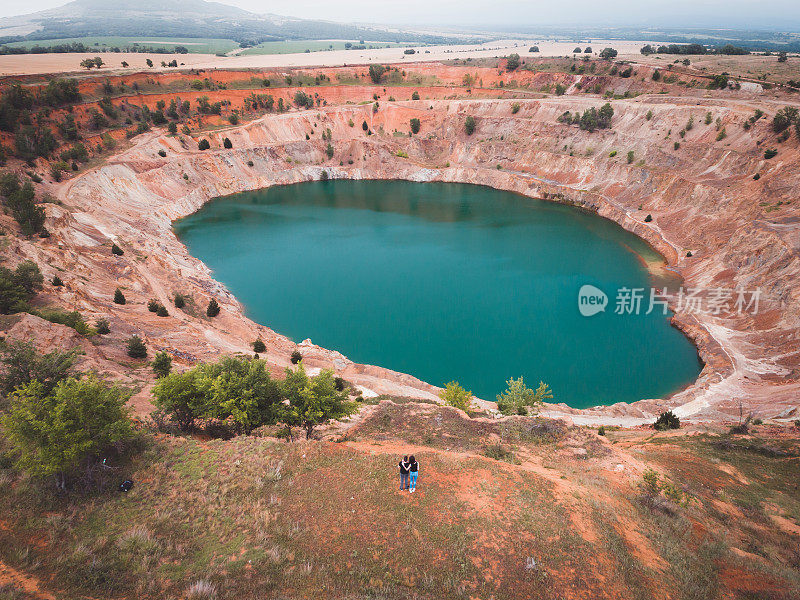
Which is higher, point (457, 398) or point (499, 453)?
point (499, 453)

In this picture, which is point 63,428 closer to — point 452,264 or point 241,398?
point 241,398

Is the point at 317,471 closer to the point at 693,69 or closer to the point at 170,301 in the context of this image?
the point at 170,301

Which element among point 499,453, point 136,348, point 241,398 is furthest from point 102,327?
point 499,453

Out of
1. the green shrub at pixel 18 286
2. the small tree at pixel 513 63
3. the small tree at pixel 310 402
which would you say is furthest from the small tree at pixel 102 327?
the small tree at pixel 513 63

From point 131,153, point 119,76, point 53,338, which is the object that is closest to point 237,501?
point 53,338

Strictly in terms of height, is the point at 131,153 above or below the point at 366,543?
above

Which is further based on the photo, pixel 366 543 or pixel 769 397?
pixel 769 397

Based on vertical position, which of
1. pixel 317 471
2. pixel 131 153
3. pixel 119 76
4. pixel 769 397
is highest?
pixel 119 76
